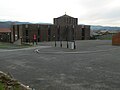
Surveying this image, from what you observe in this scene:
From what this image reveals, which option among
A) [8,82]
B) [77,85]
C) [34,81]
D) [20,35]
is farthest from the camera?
[20,35]

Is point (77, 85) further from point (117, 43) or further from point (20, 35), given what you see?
point (20, 35)

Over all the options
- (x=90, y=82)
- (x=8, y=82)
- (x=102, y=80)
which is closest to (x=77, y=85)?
(x=90, y=82)

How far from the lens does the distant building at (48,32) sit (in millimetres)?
71875

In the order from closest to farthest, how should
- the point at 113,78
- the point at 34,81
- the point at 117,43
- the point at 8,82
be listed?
1. the point at 8,82
2. the point at 34,81
3. the point at 113,78
4. the point at 117,43

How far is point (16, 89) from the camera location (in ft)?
26.0

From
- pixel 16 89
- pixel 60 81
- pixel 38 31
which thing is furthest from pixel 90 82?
pixel 38 31

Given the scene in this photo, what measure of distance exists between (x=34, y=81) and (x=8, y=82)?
2021mm

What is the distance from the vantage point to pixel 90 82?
10.7 meters

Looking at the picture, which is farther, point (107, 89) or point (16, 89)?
point (107, 89)

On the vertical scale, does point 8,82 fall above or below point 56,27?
below

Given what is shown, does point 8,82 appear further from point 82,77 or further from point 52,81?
point 82,77

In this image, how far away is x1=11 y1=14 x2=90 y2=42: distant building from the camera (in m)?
71.9

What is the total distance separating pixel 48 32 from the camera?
7675 cm

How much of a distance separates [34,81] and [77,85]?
2571 mm
